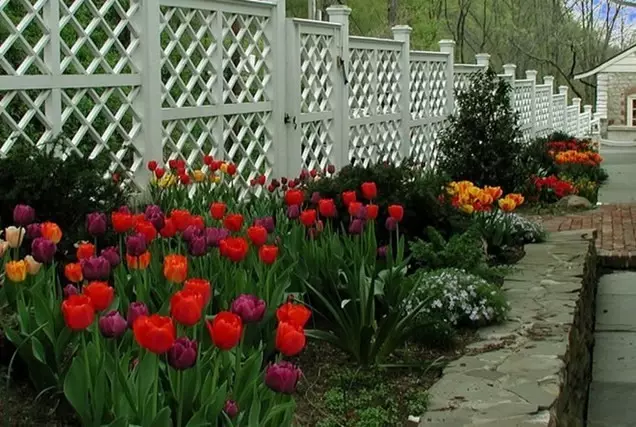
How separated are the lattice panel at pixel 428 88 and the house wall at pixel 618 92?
80.0 feet

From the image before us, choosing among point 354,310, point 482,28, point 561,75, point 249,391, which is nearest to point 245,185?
point 354,310

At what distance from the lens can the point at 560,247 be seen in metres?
7.18

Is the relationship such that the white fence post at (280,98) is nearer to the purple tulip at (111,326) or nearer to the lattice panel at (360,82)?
the lattice panel at (360,82)

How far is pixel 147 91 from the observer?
608 centimetres

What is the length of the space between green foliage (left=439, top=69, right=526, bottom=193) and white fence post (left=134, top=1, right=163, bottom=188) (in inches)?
217

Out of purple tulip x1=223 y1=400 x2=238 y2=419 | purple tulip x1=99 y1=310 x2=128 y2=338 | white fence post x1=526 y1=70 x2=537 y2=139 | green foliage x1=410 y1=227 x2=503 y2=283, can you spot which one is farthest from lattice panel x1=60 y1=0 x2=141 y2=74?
white fence post x1=526 y1=70 x2=537 y2=139

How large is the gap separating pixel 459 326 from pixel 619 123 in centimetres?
3289

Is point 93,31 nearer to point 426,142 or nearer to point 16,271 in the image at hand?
point 16,271

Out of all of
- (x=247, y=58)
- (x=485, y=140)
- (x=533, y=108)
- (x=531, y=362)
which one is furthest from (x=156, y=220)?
(x=533, y=108)

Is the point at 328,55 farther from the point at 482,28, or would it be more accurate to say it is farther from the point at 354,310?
the point at 482,28

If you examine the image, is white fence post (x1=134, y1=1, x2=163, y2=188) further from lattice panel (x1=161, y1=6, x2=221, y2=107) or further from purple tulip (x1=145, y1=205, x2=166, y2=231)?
purple tulip (x1=145, y1=205, x2=166, y2=231)

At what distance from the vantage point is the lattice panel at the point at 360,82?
9758 mm

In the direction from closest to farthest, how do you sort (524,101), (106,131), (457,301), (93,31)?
(457,301) < (106,131) < (93,31) < (524,101)

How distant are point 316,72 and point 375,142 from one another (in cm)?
199
